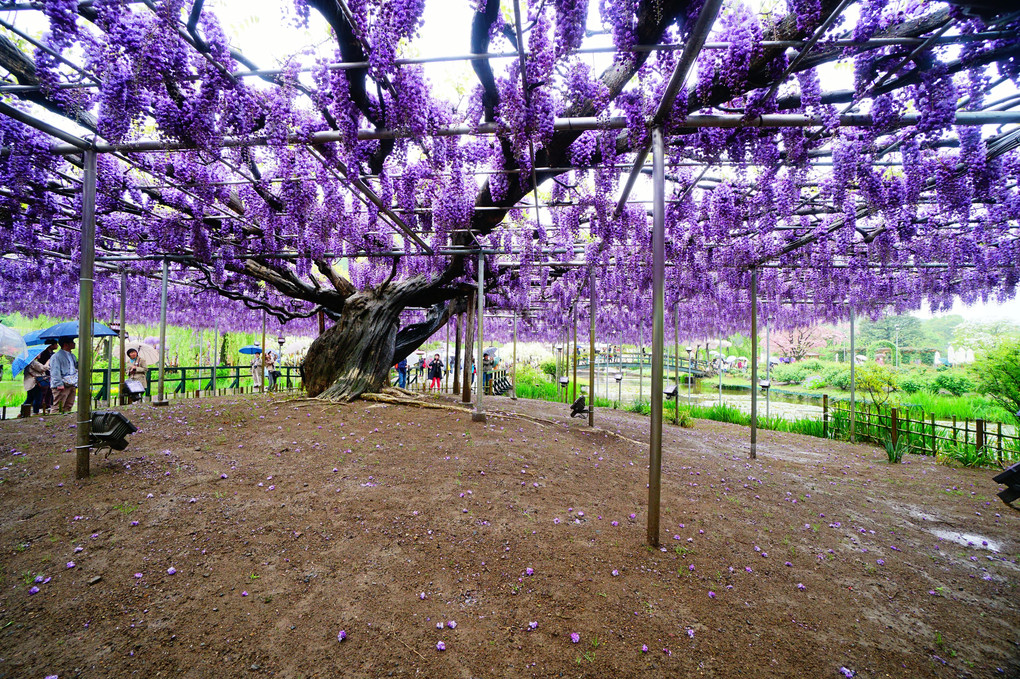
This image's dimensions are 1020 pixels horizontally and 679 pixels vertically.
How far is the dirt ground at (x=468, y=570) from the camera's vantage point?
207 cm

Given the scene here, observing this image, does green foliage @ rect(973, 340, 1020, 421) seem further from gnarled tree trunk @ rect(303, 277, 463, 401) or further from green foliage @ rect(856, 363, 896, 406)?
gnarled tree trunk @ rect(303, 277, 463, 401)

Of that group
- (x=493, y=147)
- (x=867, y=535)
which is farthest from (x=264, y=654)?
(x=867, y=535)

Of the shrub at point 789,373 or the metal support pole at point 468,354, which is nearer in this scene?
the metal support pole at point 468,354

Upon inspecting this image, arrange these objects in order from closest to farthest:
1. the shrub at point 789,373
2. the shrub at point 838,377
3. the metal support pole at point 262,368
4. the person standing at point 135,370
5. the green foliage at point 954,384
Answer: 1. the person standing at point 135,370
2. the metal support pole at point 262,368
3. the green foliage at point 954,384
4. the shrub at point 838,377
5. the shrub at point 789,373

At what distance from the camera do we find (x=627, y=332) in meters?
17.9

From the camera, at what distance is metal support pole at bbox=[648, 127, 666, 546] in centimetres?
290

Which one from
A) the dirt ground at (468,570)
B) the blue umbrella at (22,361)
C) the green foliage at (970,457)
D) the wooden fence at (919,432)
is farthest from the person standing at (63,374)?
the green foliage at (970,457)

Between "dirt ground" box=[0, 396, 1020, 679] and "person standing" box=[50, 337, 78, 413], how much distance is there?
10.5 ft

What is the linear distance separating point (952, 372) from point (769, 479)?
20513 mm

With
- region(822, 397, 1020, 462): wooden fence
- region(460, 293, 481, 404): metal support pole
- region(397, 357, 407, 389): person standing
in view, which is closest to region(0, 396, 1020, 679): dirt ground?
region(822, 397, 1020, 462): wooden fence

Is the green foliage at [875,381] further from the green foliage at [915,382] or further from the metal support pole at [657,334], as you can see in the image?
the metal support pole at [657,334]

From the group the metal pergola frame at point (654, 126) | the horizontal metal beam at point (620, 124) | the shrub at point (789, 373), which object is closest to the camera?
the metal pergola frame at point (654, 126)

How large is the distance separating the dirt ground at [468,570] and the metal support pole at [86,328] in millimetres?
284

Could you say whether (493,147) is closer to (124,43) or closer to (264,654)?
(124,43)
